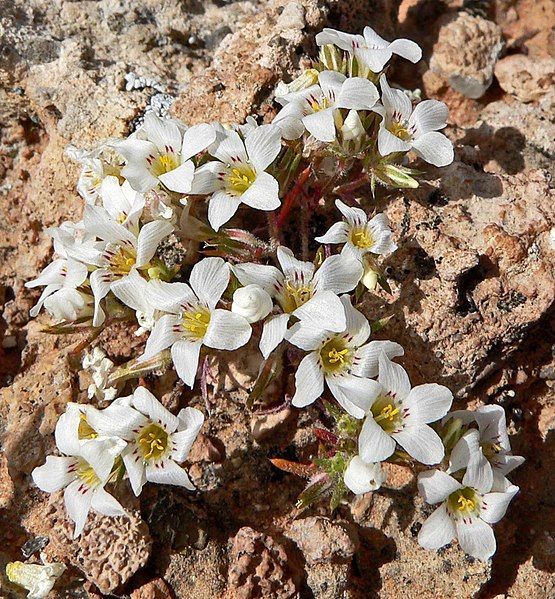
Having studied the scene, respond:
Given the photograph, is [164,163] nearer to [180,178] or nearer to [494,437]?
[180,178]

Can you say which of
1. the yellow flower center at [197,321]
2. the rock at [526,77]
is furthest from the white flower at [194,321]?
the rock at [526,77]

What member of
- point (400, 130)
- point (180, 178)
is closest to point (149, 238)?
point (180, 178)

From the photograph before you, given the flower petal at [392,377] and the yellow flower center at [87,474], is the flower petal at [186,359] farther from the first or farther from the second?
the flower petal at [392,377]

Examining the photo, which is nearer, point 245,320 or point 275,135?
point 245,320

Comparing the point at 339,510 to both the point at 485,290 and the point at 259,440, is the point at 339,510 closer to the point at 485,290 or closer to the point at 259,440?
the point at 259,440

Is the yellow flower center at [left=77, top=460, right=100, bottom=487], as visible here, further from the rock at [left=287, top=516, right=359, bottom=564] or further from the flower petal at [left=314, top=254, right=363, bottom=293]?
the flower petal at [left=314, top=254, right=363, bottom=293]

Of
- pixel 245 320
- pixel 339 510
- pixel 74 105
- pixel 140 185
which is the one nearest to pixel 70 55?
pixel 74 105
